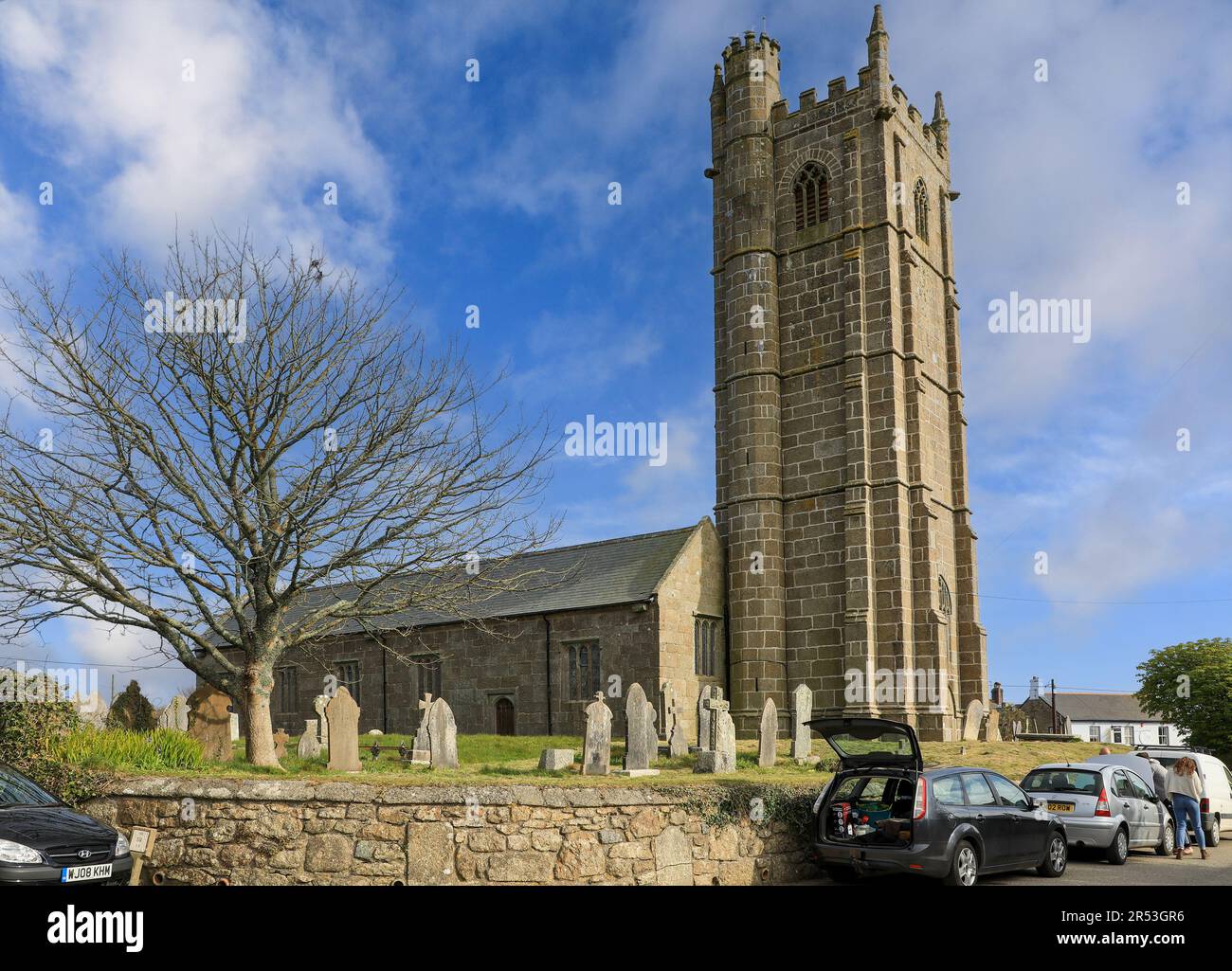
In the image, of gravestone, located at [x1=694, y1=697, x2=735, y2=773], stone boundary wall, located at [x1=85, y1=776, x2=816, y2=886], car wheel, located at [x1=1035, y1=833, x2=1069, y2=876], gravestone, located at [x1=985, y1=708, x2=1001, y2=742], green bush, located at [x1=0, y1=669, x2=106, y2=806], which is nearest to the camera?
stone boundary wall, located at [x1=85, y1=776, x2=816, y2=886]

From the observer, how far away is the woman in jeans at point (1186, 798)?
59.3ft

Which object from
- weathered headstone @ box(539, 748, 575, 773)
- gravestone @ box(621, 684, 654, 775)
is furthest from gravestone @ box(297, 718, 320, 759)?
gravestone @ box(621, 684, 654, 775)

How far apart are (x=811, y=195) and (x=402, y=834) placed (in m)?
28.0

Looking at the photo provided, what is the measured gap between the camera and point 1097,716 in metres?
89.1

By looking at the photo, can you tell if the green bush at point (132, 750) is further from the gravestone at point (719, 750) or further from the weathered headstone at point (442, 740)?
the gravestone at point (719, 750)

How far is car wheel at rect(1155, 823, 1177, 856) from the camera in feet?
59.6

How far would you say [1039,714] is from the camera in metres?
88.9

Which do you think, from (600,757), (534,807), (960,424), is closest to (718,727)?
(600,757)

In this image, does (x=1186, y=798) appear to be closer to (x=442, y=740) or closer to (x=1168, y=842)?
(x=1168, y=842)

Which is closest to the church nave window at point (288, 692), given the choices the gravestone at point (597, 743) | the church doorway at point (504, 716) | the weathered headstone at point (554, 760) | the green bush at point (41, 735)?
the church doorway at point (504, 716)

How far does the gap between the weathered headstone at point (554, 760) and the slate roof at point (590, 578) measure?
1243cm

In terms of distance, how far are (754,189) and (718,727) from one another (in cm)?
2171

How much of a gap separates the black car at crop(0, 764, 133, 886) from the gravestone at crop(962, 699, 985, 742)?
81.2 ft

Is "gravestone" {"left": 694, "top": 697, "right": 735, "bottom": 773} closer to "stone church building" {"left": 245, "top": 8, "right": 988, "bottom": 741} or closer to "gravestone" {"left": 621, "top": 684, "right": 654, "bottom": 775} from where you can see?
"gravestone" {"left": 621, "top": 684, "right": 654, "bottom": 775}
